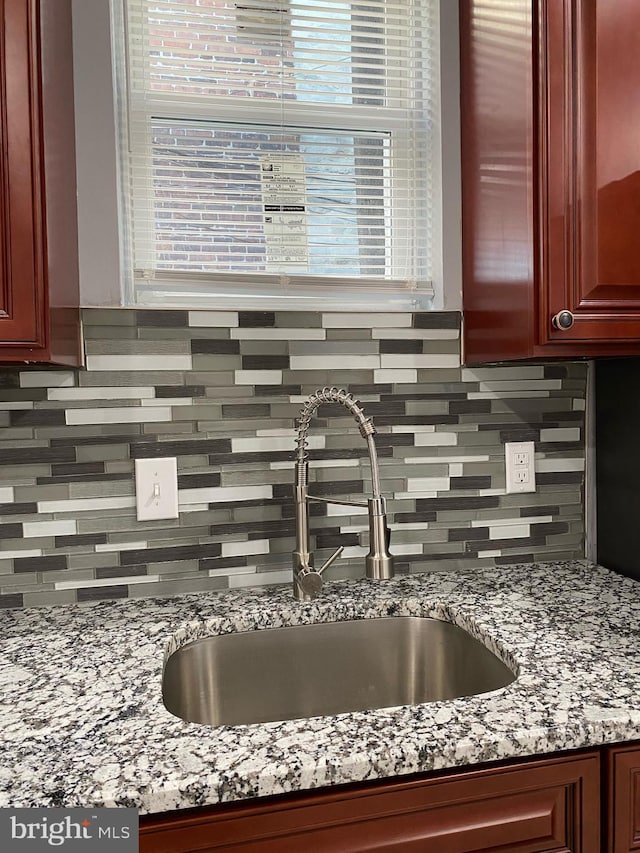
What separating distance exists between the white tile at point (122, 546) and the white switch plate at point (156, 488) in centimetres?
5

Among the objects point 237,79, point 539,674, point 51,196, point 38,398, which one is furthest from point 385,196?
point 539,674

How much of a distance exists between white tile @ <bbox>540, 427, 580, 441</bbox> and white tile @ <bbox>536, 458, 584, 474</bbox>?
0.05 m

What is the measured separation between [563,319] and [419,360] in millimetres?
395

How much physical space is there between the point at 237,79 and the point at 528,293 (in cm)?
80

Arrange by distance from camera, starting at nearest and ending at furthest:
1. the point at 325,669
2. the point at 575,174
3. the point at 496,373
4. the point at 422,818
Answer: the point at 422,818, the point at 575,174, the point at 325,669, the point at 496,373

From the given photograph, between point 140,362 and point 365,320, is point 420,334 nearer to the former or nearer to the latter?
point 365,320

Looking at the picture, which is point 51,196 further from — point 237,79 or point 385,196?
point 385,196

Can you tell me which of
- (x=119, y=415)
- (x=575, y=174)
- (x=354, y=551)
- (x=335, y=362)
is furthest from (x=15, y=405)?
(x=575, y=174)

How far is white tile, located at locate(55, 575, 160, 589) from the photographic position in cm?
139

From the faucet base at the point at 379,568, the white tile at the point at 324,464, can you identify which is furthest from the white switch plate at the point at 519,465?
the faucet base at the point at 379,568

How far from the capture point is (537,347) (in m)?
1.24

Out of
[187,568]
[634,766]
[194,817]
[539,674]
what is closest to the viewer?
[194,817]

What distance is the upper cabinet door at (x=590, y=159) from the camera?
1192mm

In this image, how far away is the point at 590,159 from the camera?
47.3 inches
